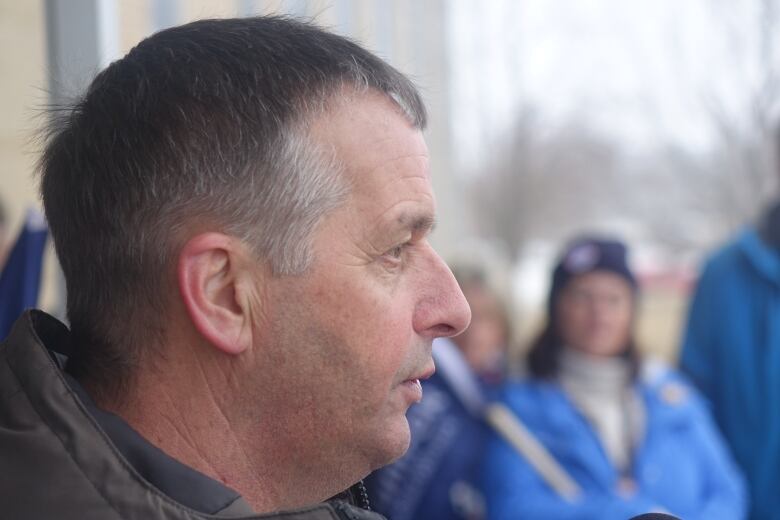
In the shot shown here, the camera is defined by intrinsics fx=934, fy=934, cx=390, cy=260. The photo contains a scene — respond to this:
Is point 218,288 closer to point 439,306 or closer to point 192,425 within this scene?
point 192,425

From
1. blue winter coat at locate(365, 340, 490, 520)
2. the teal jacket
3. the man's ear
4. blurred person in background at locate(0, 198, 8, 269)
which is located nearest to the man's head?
the man's ear

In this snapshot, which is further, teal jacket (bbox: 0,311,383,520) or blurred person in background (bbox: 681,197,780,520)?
blurred person in background (bbox: 681,197,780,520)

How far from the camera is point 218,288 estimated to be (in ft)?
4.57

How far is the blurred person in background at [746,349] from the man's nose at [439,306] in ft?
9.12

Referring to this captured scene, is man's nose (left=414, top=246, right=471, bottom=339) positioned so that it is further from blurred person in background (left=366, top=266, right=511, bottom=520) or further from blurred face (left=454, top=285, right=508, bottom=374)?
blurred face (left=454, top=285, right=508, bottom=374)

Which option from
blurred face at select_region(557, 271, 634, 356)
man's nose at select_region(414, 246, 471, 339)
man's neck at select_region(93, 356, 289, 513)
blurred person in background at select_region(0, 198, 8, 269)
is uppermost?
man's nose at select_region(414, 246, 471, 339)

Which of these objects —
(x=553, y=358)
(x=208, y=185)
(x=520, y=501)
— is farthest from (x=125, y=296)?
(x=553, y=358)

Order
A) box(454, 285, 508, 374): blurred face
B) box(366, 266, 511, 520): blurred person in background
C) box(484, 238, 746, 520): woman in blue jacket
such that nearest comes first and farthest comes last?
1. box(366, 266, 511, 520): blurred person in background
2. box(484, 238, 746, 520): woman in blue jacket
3. box(454, 285, 508, 374): blurred face

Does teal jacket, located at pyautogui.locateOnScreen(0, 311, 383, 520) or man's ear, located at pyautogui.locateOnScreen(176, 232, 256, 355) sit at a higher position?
man's ear, located at pyautogui.locateOnScreen(176, 232, 256, 355)

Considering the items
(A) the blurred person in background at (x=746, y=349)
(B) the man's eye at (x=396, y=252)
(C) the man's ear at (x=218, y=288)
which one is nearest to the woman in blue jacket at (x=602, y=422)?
(A) the blurred person in background at (x=746, y=349)

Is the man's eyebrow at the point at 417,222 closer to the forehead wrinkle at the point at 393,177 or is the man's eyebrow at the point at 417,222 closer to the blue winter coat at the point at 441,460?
the forehead wrinkle at the point at 393,177

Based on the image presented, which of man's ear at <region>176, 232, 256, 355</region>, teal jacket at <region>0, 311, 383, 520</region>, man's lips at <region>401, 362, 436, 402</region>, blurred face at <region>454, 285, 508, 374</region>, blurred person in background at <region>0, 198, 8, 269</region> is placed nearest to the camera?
teal jacket at <region>0, 311, 383, 520</region>

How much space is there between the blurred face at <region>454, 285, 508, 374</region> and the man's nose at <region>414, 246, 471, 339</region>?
307 cm

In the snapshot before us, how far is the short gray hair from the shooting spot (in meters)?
1.38
